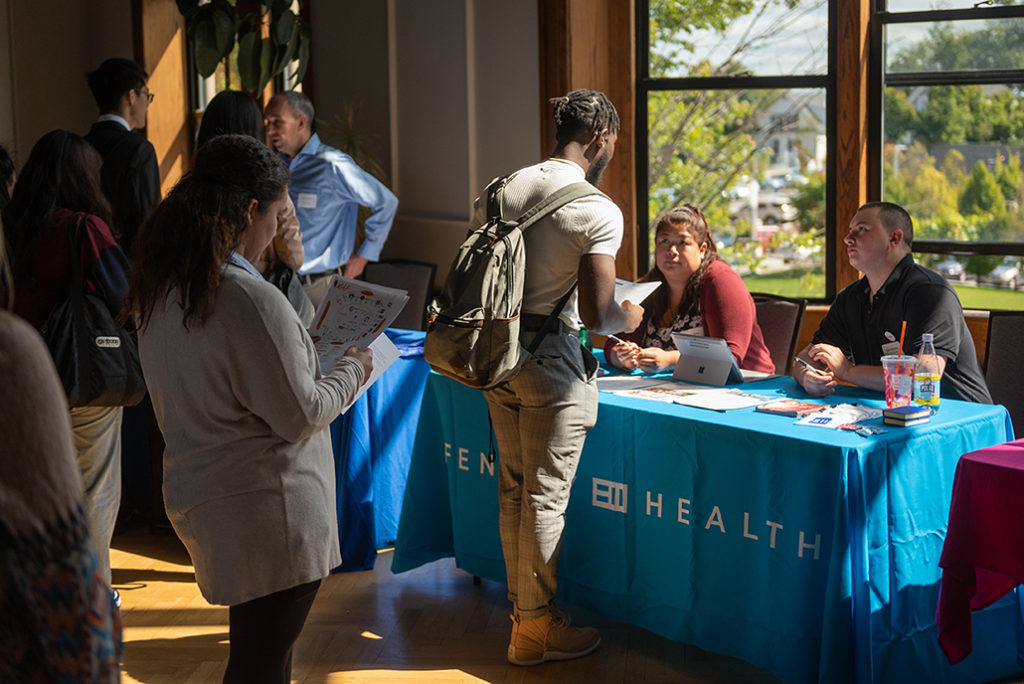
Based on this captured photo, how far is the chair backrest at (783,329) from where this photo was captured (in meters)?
4.07

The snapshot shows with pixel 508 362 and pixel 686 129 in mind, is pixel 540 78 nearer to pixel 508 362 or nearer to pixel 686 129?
pixel 686 129

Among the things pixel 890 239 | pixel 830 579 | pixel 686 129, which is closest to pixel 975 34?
pixel 686 129

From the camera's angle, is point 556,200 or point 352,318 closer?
point 352,318

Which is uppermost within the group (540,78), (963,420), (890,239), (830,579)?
(540,78)

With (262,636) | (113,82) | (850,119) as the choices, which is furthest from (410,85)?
(262,636)

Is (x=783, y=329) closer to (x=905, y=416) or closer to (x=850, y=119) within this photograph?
(x=850, y=119)

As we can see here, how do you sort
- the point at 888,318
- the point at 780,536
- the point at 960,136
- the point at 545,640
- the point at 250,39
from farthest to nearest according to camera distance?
the point at 250,39 → the point at 960,136 → the point at 888,318 → the point at 545,640 → the point at 780,536

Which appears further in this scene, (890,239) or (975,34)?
(975,34)

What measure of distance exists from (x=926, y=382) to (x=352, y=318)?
4.99ft

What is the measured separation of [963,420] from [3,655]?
247 centimetres

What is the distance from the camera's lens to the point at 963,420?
2750 mm

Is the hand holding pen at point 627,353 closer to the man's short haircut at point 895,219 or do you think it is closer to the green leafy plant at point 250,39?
the man's short haircut at point 895,219

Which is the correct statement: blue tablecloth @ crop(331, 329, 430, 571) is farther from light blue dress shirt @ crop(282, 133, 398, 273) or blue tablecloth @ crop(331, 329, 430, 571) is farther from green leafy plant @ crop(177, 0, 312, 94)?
green leafy plant @ crop(177, 0, 312, 94)

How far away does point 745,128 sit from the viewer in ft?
16.9
